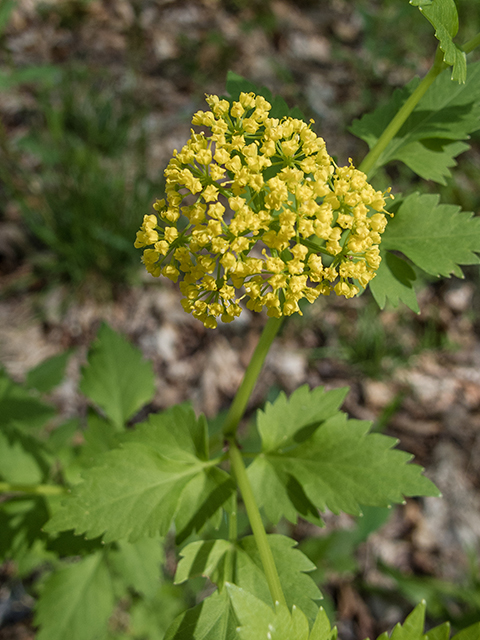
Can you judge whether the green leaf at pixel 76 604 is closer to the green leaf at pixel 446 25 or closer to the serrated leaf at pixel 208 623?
the serrated leaf at pixel 208 623

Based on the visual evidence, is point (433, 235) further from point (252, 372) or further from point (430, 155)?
point (252, 372)

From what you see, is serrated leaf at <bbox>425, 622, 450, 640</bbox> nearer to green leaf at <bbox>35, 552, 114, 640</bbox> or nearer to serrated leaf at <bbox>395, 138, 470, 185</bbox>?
serrated leaf at <bbox>395, 138, 470, 185</bbox>

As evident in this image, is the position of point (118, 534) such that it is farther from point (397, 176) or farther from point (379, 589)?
point (397, 176)

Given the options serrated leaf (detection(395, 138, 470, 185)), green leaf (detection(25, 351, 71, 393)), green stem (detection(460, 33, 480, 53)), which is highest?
green stem (detection(460, 33, 480, 53))

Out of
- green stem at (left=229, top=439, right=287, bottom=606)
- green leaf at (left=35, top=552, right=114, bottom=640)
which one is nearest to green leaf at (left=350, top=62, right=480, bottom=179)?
green stem at (left=229, top=439, right=287, bottom=606)

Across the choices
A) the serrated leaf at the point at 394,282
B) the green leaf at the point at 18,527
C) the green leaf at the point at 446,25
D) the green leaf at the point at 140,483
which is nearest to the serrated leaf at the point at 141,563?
the green leaf at the point at 18,527

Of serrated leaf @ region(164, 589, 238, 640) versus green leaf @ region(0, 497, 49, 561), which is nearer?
serrated leaf @ region(164, 589, 238, 640)

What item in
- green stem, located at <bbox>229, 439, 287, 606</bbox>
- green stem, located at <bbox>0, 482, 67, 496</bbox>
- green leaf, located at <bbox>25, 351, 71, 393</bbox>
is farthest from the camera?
green leaf, located at <bbox>25, 351, 71, 393</bbox>

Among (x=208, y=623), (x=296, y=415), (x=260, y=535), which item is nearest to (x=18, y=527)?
(x=208, y=623)
